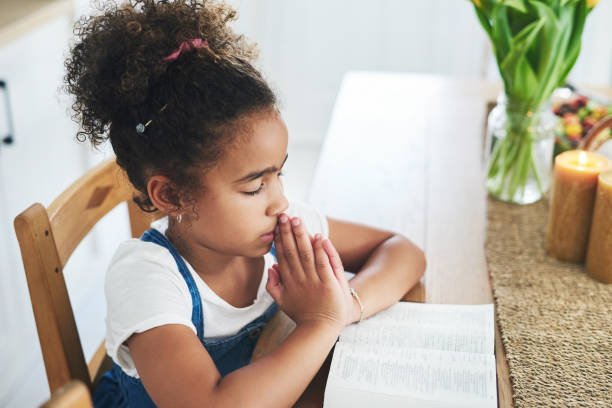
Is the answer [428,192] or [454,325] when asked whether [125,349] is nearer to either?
[454,325]

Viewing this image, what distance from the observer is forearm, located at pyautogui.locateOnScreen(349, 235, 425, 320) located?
92cm

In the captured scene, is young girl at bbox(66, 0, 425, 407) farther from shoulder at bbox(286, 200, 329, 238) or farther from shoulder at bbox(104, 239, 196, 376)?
shoulder at bbox(286, 200, 329, 238)

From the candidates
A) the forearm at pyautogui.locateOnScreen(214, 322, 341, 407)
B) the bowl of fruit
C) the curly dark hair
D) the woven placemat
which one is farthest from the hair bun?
the bowl of fruit

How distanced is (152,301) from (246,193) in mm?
182

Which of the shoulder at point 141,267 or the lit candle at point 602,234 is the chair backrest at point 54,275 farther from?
the lit candle at point 602,234

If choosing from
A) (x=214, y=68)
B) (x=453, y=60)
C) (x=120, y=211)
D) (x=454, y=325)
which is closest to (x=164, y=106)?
(x=214, y=68)

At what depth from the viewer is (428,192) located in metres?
1.28

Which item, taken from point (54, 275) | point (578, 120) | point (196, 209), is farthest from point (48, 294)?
point (578, 120)

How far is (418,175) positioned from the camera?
1341 millimetres

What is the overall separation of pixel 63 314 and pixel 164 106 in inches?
13.3

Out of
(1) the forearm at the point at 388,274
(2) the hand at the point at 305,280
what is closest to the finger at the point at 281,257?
(2) the hand at the point at 305,280

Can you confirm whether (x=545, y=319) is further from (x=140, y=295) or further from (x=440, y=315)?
(x=140, y=295)

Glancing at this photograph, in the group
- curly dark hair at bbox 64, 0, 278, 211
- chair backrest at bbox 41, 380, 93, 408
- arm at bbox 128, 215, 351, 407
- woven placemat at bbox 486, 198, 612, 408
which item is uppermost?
curly dark hair at bbox 64, 0, 278, 211

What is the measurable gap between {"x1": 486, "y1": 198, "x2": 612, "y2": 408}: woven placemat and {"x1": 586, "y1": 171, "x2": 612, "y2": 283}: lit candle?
0.02 meters
